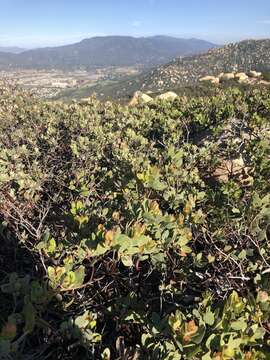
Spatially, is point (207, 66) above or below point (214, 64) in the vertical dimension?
below

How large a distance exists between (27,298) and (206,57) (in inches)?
6571

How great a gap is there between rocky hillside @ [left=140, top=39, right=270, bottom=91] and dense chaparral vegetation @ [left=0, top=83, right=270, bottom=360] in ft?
418

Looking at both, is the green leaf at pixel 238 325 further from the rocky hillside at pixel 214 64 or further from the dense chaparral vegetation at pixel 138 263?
the rocky hillside at pixel 214 64

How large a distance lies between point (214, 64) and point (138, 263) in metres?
157

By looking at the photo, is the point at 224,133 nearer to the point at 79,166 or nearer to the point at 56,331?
the point at 79,166

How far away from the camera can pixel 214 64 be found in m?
151

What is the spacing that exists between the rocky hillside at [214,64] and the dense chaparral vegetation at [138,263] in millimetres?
127516

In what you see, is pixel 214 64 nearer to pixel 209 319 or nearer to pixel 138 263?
pixel 138 263

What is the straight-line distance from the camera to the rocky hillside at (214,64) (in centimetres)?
13500

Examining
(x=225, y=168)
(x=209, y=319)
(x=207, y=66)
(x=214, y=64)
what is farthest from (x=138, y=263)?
(x=214, y=64)

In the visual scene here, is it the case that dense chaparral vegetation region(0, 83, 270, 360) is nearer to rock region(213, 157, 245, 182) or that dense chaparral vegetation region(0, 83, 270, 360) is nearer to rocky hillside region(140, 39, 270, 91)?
rock region(213, 157, 245, 182)

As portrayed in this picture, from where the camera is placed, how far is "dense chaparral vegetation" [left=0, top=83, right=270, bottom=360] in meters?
2.49

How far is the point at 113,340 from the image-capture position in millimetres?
3244

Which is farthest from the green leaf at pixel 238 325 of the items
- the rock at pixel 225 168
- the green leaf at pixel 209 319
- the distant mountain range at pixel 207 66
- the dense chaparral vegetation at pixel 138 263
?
the distant mountain range at pixel 207 66
